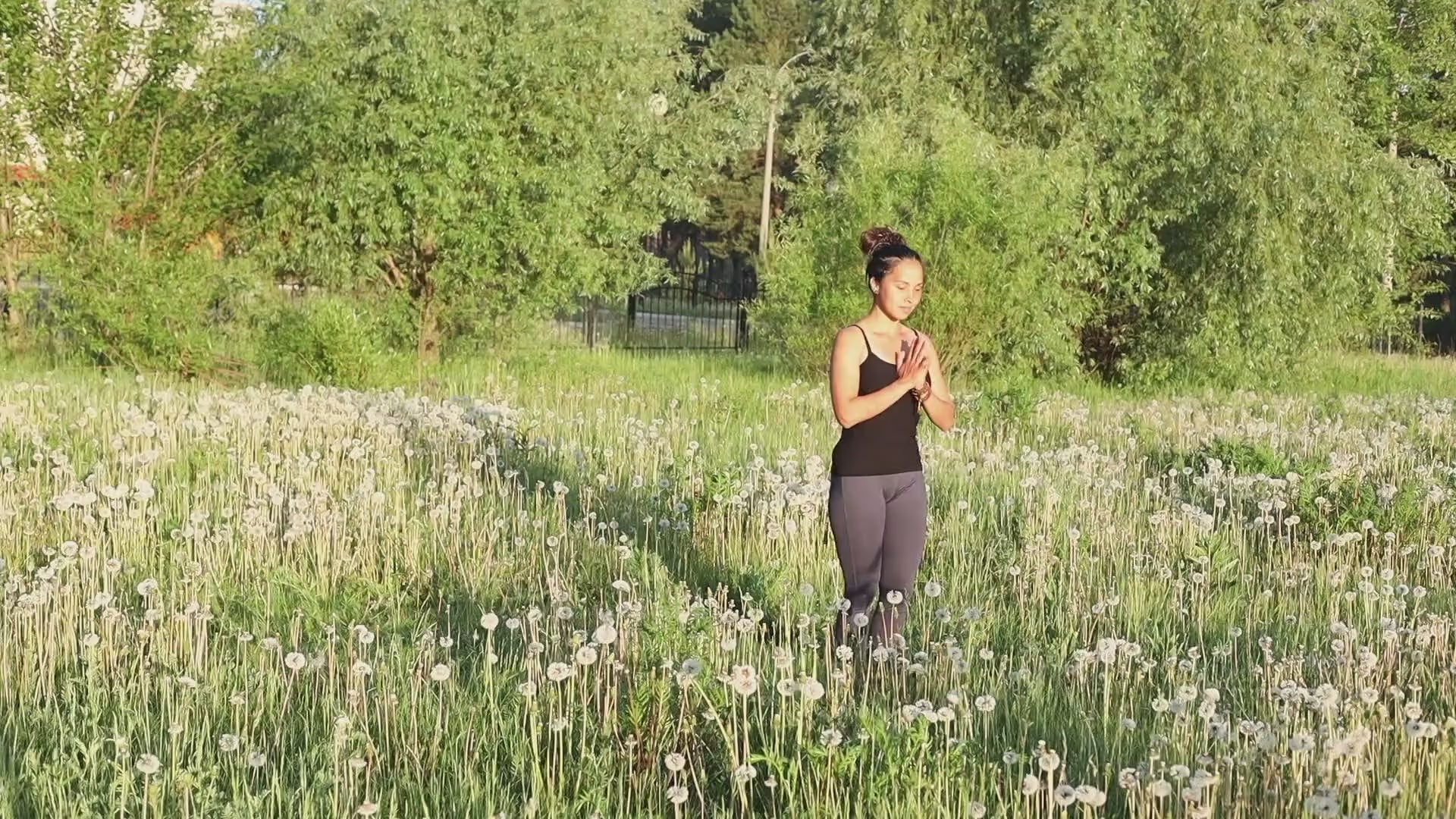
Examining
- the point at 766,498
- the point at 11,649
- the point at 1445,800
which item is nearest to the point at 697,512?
the point at 766,498

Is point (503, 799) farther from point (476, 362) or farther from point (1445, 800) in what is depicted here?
point (476, 362)

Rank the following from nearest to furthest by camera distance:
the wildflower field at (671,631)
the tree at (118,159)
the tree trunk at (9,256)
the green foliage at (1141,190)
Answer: the wildflower field at (671,631)
the tree at (118,159)
the tree trunk at (9,256)
the green foliage at (1141,190)

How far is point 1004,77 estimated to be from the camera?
2062 centimetres

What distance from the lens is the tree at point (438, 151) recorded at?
1723cm

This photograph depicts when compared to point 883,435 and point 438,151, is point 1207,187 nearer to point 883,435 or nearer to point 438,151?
point 438,151

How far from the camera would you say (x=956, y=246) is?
686 inches

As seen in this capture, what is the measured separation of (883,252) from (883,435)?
0.71 m

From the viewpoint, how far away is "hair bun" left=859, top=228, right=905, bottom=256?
571cm

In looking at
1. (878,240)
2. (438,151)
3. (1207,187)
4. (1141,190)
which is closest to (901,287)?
(878,240)

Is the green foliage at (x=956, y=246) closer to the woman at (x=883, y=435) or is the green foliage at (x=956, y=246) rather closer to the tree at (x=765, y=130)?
the woman at (x=883, y=435)

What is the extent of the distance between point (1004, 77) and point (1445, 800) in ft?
57.4

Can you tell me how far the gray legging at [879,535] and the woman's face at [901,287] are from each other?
67 cm

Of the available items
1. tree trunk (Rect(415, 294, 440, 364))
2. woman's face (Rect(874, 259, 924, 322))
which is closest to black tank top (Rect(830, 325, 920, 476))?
woman's face (Rect(874, 259, 924, 322))

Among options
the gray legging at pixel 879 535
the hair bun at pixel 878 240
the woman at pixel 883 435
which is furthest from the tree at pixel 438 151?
the gray legging at pixel 879 535
